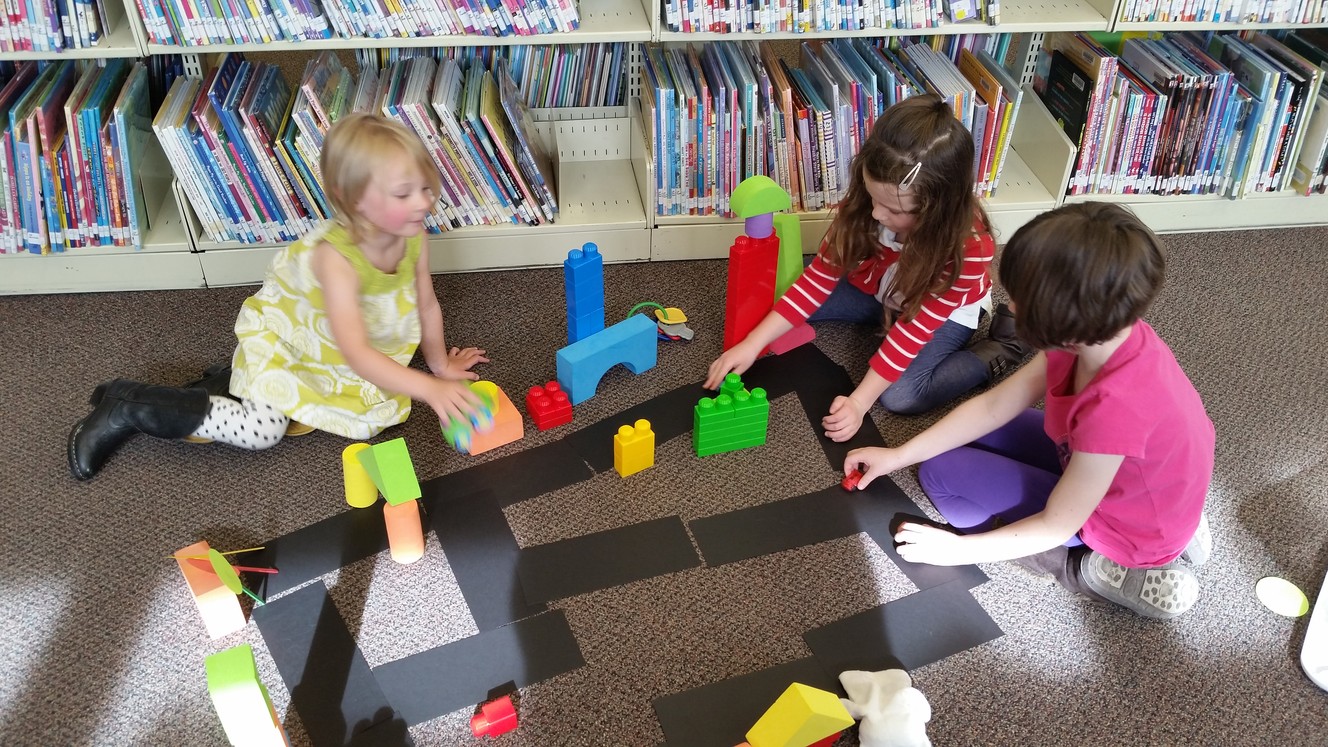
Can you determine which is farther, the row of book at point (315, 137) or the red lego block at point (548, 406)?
the row of book at point (315, 137)

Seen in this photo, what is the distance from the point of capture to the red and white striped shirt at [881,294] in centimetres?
177

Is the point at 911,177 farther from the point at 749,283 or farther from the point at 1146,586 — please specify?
the point at 1146,586

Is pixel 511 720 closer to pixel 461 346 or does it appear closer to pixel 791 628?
pixel 791 628

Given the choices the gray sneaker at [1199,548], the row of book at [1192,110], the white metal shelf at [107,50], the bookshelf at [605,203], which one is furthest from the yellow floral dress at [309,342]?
the row of book at [1192,110]

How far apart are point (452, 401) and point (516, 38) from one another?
32.8 inches

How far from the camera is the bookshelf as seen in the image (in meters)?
2.06

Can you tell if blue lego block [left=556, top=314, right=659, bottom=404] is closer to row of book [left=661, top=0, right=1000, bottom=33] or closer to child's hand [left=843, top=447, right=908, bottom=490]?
child's hand [left=843, top=447, right=908, bottom=490]

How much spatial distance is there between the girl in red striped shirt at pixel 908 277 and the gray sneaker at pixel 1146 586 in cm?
49

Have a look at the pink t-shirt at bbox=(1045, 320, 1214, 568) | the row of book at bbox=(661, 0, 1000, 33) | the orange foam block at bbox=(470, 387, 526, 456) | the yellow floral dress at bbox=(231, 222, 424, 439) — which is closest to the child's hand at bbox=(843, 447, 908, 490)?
the pink t-shirt at bbox=(1045, 320, 1214, 568)

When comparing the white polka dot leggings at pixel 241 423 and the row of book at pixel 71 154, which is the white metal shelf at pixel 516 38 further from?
the white polka dot leggings at pixel 241 423

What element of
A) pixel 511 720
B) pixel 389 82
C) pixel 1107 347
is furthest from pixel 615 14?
pixel 511 720

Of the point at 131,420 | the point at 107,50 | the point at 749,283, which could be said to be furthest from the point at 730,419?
the point at 107,50

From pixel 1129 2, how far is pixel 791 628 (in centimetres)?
158

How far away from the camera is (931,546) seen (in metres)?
1.60
